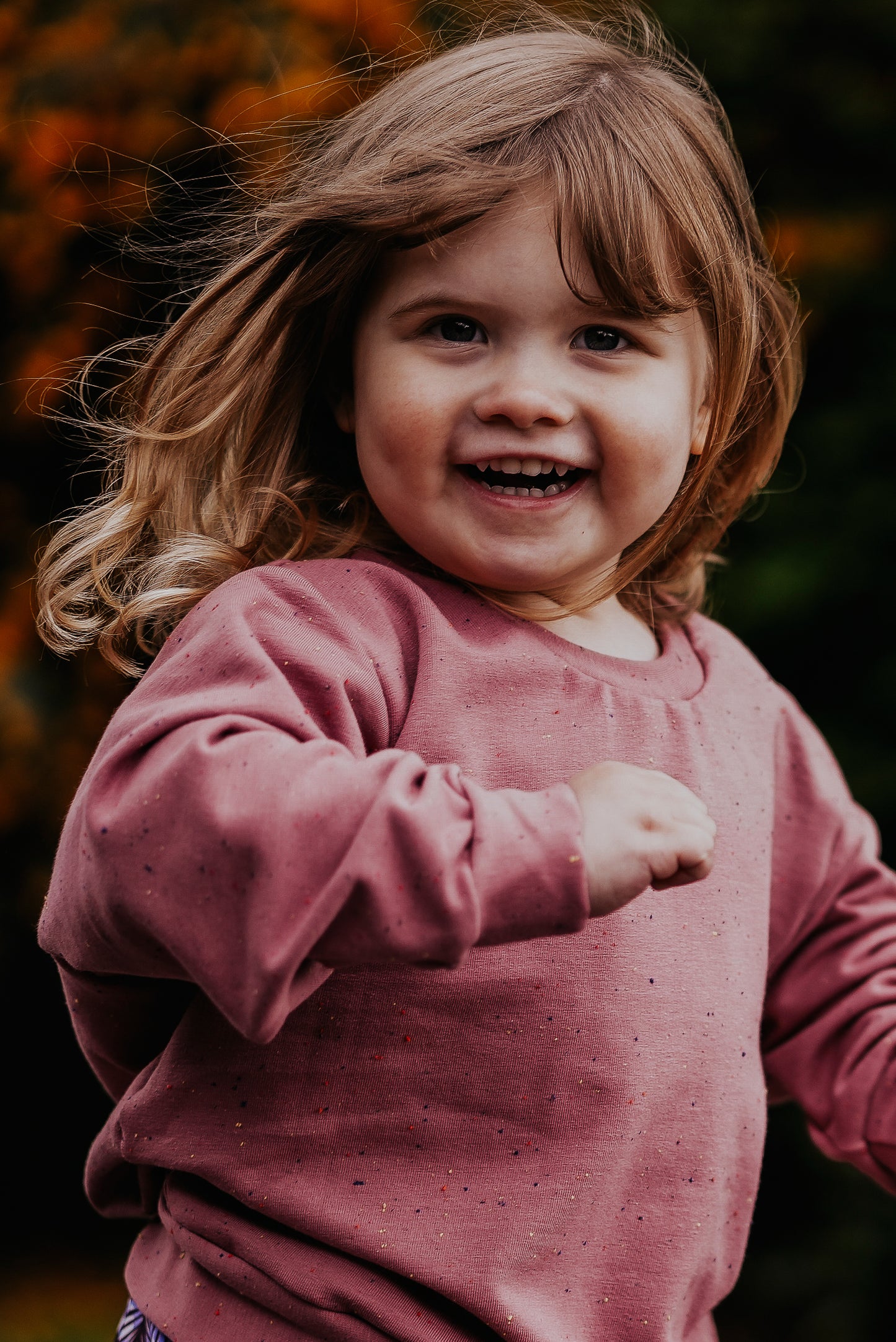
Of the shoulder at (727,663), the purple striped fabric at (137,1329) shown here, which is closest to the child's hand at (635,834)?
the shoulder at (727,663)

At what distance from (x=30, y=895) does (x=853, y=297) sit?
233 cm

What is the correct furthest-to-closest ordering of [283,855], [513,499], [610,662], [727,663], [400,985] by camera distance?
[727,663] < [610,662] < [513,499] < [400,985] < [283,855]

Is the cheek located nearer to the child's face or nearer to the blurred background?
the child's face

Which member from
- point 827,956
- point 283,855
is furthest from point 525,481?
point 827,956

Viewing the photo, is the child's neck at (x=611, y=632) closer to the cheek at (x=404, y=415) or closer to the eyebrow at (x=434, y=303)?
the cheek at (x=404, y=415)

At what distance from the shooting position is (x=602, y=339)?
1463 mm

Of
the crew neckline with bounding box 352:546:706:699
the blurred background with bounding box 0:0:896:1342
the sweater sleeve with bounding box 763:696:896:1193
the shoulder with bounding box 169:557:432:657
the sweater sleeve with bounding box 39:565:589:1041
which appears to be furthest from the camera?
the blurred background with bounding box 0:0:896:1342

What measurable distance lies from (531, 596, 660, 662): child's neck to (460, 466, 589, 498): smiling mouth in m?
0.16

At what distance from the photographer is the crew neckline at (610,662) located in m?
1.53

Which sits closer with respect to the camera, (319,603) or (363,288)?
(319,603)

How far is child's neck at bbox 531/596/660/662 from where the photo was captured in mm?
1616

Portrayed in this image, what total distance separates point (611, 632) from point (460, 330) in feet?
1.42

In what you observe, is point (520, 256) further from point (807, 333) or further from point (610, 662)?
point (807, 333)

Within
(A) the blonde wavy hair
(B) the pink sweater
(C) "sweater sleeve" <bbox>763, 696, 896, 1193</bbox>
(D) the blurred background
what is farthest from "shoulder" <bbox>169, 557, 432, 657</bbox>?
(D) the blurred background
